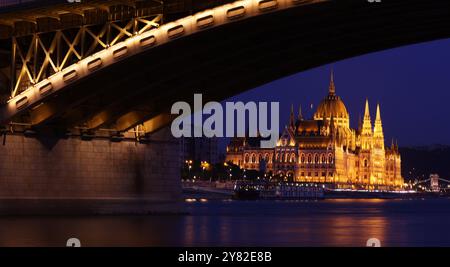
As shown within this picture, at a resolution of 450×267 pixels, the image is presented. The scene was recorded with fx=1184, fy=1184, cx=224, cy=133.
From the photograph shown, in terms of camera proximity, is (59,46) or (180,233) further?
(59,46)

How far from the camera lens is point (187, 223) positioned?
173 feet

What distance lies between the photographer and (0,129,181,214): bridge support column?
170 feet

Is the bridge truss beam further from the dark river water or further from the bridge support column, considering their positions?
the dark river water

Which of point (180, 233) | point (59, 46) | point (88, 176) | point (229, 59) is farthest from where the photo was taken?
point (88, 176)

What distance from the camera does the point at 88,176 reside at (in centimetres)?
5484

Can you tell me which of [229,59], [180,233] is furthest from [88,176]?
[180,233]

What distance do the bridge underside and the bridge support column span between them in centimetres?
97

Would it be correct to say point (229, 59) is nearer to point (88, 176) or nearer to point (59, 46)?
point (59, 46)

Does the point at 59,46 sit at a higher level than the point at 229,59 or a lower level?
higher

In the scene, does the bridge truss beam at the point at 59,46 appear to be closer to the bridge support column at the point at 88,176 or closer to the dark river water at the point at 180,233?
the bridge support column at the point at 88,176

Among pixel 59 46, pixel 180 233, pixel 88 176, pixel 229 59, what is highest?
pixel 59 46

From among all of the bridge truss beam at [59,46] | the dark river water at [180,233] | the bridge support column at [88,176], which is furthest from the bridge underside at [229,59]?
the dark river water at [180,233]

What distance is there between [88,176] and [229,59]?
9.30 m
